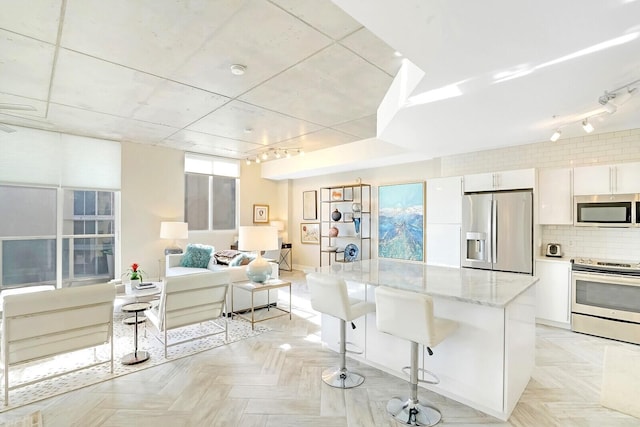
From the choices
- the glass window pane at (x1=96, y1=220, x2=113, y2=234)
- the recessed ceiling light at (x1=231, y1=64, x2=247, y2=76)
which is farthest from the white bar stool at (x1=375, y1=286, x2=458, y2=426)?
the glass window pane at (x1=96, y1=220, x2=113, y2=234)

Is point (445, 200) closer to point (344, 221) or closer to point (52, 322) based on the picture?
point (344, 221)

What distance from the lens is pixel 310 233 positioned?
27.6 ft

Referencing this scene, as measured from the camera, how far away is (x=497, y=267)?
450cm

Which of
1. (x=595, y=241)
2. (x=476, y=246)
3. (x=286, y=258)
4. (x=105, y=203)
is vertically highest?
(x=105, y=203)

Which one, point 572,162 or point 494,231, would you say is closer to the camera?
point 572,162

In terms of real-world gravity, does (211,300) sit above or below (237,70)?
below

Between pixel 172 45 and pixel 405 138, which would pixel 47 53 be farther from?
pixel 405 138

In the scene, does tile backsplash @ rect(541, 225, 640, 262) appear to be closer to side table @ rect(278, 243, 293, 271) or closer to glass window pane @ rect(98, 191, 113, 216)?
side table @ rect(278, 243, 293, 271)

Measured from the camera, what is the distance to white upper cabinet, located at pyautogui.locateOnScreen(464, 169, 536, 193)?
4.29 metres

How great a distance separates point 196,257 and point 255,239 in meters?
2.45

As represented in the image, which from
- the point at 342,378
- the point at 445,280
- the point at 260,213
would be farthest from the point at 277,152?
the point at 342,378

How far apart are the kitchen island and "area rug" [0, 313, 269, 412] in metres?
1.89

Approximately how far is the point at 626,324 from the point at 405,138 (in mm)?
3463

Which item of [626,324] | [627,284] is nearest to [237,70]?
[627,284]
